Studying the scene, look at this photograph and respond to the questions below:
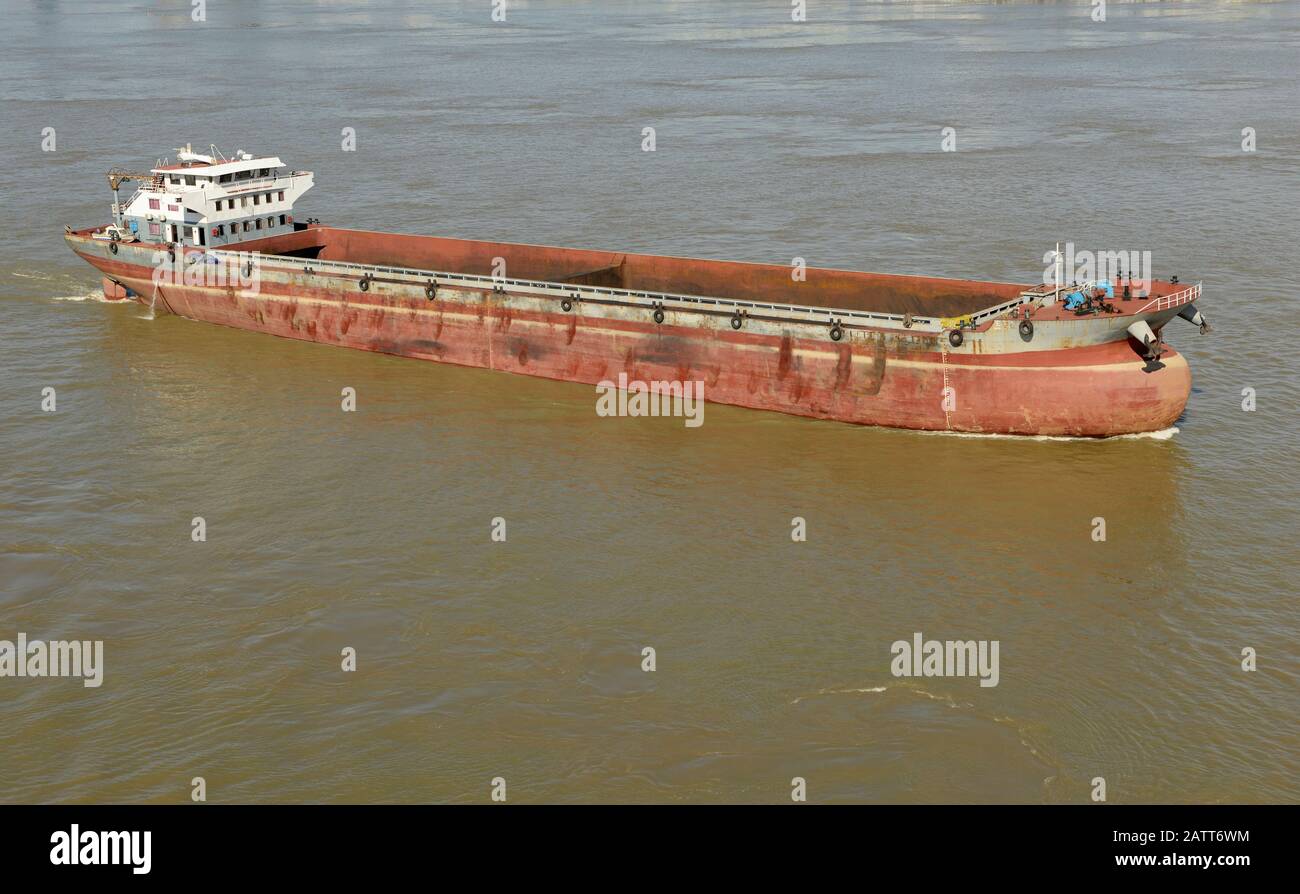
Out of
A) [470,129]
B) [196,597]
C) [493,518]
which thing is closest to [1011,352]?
[493,518]

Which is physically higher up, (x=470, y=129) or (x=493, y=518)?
(x=470, y=129)

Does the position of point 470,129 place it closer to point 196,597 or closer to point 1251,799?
point 196,597
